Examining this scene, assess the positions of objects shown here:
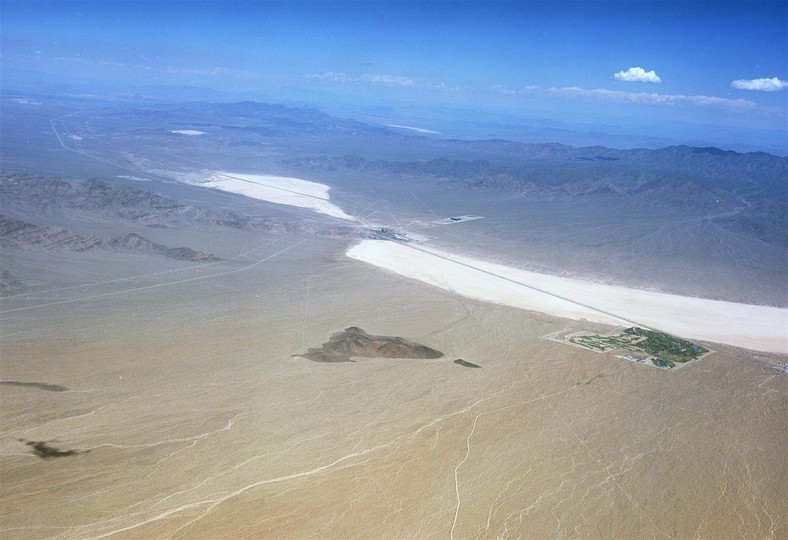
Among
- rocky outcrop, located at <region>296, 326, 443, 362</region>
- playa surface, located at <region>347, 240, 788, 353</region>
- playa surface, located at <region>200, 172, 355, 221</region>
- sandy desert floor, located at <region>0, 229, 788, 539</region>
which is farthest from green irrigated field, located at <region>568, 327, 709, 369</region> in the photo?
playa surface, located at <region>200, 172, 355, 221</region>

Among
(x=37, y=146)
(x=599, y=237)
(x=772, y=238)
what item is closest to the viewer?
(x=599, y=237)

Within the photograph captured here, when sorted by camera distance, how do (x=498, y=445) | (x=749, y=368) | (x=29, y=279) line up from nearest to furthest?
1. (x=498, y=445)
2. (x=749, y=368)
3. (x=29, y=279)

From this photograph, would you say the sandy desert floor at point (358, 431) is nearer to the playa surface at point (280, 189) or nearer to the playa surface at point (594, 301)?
the playa surface at point (594, 301)

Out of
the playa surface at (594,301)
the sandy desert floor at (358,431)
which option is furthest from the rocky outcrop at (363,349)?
the playa surface at (594,301)

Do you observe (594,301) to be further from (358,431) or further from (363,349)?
(358,431)

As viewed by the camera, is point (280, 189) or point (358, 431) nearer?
point (358, 431)

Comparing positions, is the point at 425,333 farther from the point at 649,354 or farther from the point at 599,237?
the point at 599,237

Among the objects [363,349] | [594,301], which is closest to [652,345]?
[594,301]

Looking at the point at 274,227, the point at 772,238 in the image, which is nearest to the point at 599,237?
the point at 772,238

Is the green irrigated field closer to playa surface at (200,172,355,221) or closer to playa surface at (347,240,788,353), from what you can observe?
playa surface at (347,240,788,353)
